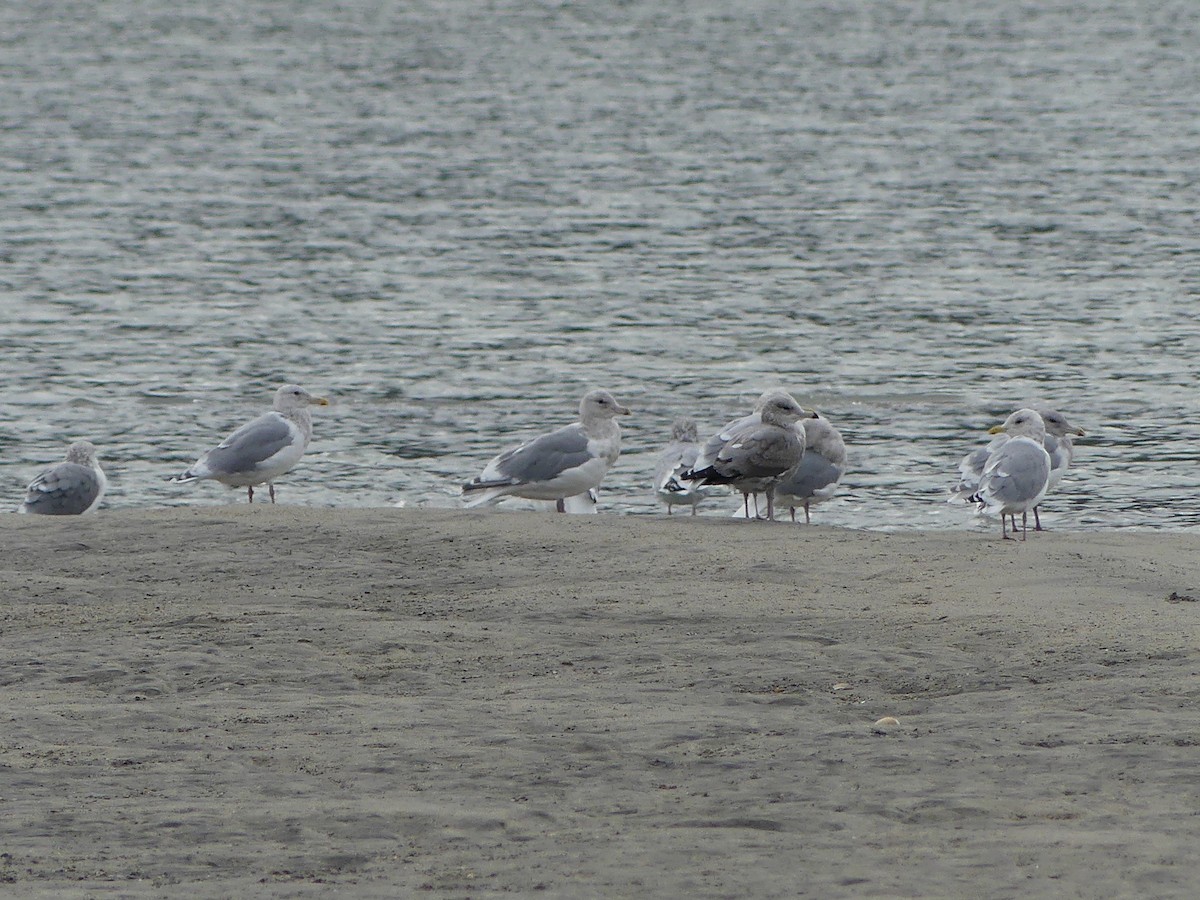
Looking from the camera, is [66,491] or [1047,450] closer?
[66,491]

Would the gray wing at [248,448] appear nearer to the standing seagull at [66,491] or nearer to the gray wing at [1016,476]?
the standing seagull at [66,491]

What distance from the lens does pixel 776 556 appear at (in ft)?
34.4

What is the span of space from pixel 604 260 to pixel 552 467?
15.2 metres

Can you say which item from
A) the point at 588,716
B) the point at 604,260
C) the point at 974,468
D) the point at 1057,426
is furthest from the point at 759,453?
the point at 604,260

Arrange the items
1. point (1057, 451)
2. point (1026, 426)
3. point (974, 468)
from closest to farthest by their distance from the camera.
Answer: point (1026, 426), point (974, 468), point (1057, 451)

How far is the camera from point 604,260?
92.6 feet

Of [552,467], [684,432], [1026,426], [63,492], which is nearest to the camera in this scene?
[63,492]

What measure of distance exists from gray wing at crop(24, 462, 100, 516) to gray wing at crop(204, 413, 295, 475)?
3.06 ft

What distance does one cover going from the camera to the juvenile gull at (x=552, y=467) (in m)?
13.3

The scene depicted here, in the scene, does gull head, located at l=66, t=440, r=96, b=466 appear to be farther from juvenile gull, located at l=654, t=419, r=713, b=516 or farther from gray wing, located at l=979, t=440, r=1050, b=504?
gray wing, located at l=979, t=440, r=1050, b=504

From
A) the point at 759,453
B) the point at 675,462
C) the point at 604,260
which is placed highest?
the point at 604,260

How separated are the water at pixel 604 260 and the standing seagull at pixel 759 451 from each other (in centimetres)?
194

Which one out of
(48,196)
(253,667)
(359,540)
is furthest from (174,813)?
(48,196)

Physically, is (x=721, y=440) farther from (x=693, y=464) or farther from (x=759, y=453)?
(x=693, y=464)
